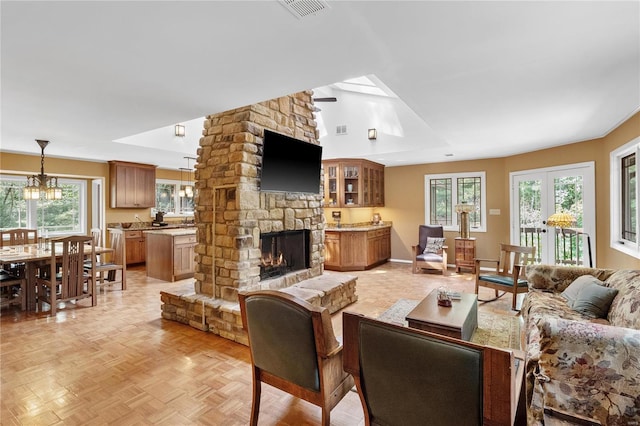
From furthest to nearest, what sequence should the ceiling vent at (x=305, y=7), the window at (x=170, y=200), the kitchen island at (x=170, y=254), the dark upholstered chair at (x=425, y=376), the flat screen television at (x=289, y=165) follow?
the window at (x=170, y=200) → the kitchen island at (x=170, y=254) → the flat screen television at (x=289, y=165) → the ceiling vent at (x=305, y=7) → the dark upholstered chair at (x=425, y=376)

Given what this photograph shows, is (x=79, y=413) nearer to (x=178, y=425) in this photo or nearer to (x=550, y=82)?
(x=178, y=425)

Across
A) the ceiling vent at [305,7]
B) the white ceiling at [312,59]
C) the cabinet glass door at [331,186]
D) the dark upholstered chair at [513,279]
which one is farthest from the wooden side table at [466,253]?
the ceiling vent at [305,7]

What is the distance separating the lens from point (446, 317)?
2783 millimetres

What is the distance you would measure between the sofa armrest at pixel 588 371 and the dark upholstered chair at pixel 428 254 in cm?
450

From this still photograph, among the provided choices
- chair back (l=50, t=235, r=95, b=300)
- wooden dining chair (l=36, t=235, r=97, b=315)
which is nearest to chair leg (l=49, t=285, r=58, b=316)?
wooden dining chair (l=36, t=235, r=97, b=315)

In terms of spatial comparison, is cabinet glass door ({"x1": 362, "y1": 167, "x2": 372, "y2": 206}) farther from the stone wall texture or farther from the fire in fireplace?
the stone wall texture

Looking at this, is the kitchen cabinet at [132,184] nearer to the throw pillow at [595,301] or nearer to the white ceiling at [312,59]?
the white ceiling at [312,59]

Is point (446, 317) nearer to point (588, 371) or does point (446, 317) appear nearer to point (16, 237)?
point (588, 371)

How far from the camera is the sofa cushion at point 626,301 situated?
215cm

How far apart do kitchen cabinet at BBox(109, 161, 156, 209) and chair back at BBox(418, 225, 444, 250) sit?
20.4ft

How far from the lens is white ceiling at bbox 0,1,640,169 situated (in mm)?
1581

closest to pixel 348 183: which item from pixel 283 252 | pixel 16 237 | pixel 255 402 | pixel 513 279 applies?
pixel 283 252

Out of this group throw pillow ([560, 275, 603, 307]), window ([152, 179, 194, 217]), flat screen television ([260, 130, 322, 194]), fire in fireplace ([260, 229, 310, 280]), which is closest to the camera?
throw pillow ([560, 275, 603, 307])

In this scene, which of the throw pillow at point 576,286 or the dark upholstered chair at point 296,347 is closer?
the dark upholstered chair at point 296,347
